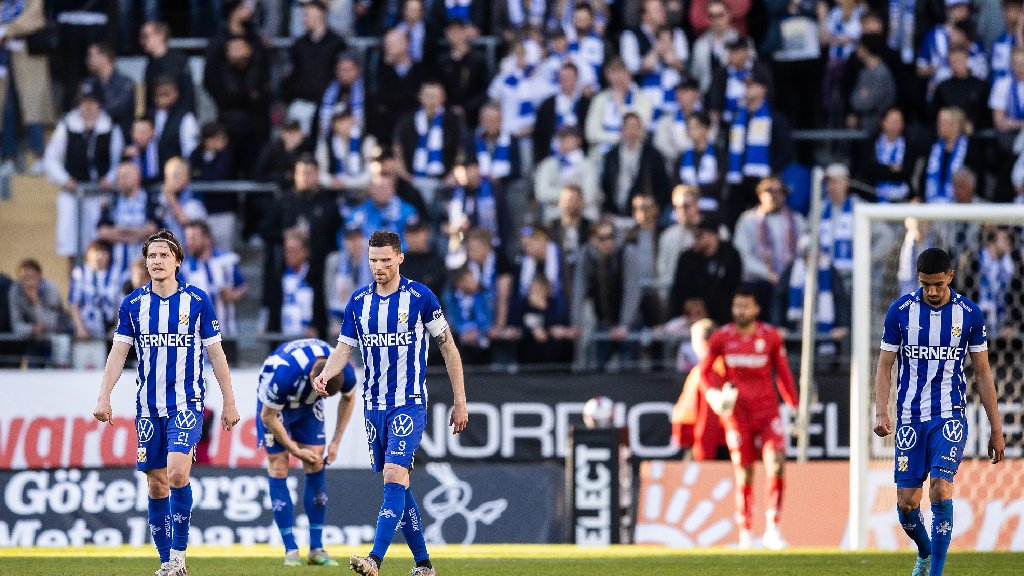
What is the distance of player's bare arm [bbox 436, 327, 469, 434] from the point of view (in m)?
7.47

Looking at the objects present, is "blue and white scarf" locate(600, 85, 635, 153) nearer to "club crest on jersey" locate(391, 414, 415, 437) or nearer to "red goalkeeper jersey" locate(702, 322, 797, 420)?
"red goalkeeper jersey" locate(702, 322, 797, 420)

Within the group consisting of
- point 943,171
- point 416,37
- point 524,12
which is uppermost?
point 524,12

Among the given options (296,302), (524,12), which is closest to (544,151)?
(524,12)

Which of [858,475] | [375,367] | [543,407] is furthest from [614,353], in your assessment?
[375,367]

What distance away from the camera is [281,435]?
9.08 meters

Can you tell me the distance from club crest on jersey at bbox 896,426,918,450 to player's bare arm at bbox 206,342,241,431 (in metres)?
3.80

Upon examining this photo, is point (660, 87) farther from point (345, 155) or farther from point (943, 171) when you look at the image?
point (345, 155)

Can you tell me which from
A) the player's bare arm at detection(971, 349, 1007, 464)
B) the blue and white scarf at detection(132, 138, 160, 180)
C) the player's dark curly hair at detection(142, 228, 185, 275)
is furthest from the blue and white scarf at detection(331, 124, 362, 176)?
the player's bare arm at detection(971, 349, 1007, 464)

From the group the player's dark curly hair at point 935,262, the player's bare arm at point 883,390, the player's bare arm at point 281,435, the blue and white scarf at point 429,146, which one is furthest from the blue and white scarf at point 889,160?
the player's bare arm at point 281,435

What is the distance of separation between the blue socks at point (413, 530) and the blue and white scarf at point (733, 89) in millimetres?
9243

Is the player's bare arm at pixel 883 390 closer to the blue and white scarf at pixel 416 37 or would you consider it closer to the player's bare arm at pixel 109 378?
the player's bare arm at pixel 109 378

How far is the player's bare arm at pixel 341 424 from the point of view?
9188 millimetres

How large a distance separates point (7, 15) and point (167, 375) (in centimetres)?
1122

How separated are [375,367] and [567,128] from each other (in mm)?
8035
